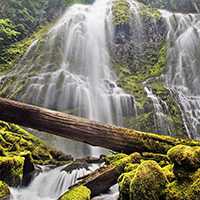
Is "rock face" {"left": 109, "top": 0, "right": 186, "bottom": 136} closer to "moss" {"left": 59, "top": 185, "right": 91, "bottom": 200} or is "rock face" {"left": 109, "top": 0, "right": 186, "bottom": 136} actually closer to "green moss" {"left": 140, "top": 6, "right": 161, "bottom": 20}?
"green moss" {"left": 140, "top": 6, "right": 161, "bottom": 20}

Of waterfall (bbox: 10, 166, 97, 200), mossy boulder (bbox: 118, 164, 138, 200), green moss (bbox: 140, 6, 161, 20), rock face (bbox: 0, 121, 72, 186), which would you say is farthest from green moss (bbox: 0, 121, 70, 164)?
green moss (bbox: 140, 6, 161, 20)

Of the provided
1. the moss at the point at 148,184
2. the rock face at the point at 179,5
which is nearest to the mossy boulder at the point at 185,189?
the moss at the point at 148,184

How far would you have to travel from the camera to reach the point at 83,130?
16.3 feet

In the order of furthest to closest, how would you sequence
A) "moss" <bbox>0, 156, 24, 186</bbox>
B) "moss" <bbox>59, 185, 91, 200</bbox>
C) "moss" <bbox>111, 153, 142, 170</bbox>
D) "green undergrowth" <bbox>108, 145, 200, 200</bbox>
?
"moss" <bbox>0, 156, 24, 186</bbox> → "moss" <bbox>111, 153, 142, 170</bbox> → "moss" <bbox>59, 185, 91, 200</bbox> → "green undergrowth" <bbox>108, 145, 200, 200</bbox>

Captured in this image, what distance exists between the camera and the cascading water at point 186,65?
40.6 ft

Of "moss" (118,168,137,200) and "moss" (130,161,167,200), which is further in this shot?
"moss" (118,168,137,200)

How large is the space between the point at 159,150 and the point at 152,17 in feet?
41.6

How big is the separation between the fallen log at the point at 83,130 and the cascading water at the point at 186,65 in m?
7.07

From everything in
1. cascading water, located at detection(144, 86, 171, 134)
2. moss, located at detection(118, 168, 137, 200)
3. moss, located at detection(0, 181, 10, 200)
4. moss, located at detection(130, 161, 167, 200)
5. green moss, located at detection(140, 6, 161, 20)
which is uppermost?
moss, located at detection(130, 161, 167, 200)

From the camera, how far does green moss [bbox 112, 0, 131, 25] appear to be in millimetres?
16170

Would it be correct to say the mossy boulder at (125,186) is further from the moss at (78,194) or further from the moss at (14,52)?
the moss at (14,52)

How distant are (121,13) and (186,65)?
451 centimetres

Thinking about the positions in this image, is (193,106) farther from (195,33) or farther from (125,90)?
(195,33)

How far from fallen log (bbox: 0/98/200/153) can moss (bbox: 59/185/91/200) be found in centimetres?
70
